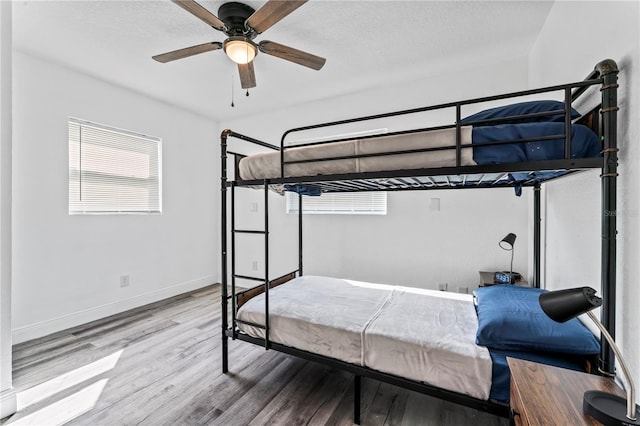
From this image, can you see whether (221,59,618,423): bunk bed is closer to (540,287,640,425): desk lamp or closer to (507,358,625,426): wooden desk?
(507,358,625,426): wooden desk

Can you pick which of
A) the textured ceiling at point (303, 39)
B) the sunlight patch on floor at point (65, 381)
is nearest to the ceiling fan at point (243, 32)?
the textured ceiling at point (303, 39)

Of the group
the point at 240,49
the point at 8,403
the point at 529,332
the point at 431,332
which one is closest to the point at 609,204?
the point at 529,332

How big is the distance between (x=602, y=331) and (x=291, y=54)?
219 centimetres

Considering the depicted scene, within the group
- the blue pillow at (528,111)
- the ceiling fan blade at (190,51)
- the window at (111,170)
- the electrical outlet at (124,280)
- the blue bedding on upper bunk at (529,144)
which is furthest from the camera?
the electrical outlet at (124,280)

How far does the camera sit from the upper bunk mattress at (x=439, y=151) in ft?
3.97

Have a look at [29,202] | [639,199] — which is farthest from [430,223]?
[29,202]

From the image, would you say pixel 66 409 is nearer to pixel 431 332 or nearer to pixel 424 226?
pixel 431 332

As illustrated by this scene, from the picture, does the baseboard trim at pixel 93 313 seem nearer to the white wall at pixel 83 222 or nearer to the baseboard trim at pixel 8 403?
the white wall at pixel 83 222

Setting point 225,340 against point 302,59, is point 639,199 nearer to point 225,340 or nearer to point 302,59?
point 302,59

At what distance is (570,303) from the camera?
731 mm

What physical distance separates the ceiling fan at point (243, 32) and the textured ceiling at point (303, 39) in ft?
0.39

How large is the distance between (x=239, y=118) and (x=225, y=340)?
3264 millimetres

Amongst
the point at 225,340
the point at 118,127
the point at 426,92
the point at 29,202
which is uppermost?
the point at 426,92

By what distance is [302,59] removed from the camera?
210 cm
